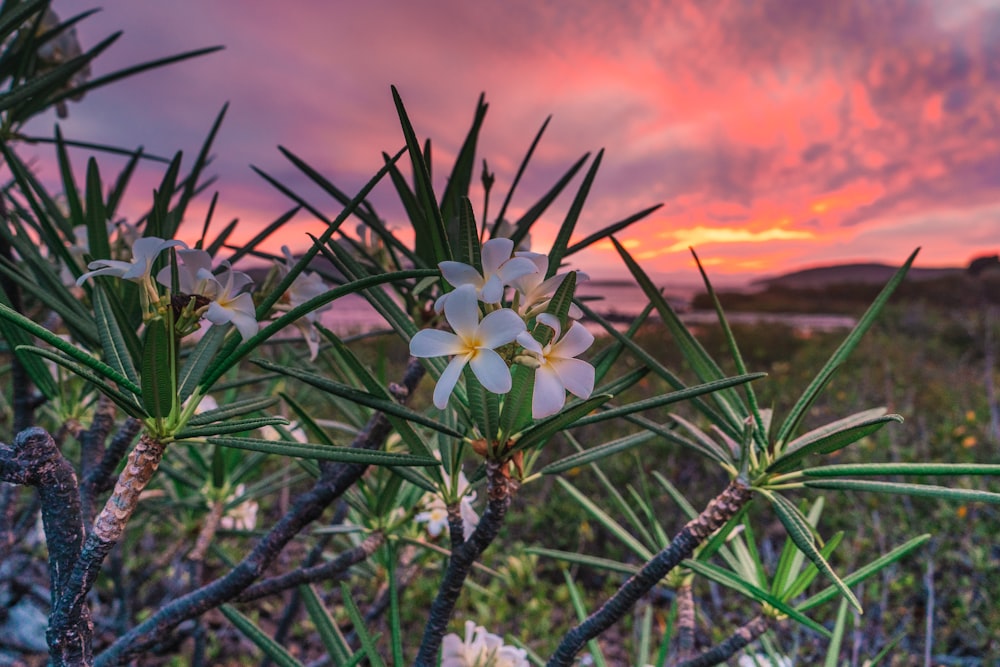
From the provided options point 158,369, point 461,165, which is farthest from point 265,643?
point 461,165

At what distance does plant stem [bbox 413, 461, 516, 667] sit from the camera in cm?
55

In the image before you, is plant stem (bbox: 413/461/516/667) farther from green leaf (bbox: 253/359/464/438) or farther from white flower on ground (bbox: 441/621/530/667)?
white flower on ground (bbox: 441/621/530/667)

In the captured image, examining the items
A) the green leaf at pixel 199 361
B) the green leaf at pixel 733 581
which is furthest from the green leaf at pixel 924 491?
the green leaf at pixel 199 361

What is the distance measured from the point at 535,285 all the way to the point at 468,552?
0.94 feet

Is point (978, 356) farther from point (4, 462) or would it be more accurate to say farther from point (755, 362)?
point (4, 462)

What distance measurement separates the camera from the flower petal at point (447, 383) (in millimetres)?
411

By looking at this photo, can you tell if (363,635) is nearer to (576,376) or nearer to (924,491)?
(576,376)

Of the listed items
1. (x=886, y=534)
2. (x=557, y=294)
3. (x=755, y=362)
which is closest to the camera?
(x=557, y=294)

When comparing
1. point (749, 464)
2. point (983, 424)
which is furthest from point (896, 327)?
point (749, 464)

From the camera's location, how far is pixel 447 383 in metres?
0.42

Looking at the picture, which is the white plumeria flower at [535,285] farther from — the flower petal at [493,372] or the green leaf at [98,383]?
the green leaf at [98,383]

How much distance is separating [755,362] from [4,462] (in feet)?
21.1

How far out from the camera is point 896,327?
25.5ft

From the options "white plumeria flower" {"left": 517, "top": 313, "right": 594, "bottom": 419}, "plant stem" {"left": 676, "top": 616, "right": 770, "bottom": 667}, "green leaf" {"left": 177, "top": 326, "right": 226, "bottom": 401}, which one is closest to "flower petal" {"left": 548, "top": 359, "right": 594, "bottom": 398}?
"white plumeria flower" {"left": 517, "top": 313, "right": 594, "bottom": 419}
